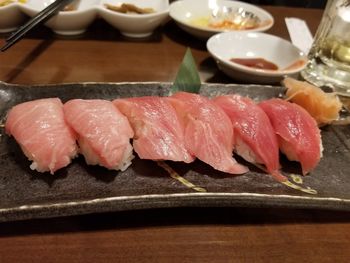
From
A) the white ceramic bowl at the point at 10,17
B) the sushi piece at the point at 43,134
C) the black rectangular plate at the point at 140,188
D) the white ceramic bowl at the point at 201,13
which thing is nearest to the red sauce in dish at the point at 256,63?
the white ceramic bowl at the point at 201,13

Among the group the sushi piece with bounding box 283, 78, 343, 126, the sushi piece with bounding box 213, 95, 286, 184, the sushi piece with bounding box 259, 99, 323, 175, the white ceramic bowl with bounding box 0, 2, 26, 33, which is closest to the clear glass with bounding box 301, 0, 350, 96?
the sushi piece with bounding box 283, 78, 343, 126

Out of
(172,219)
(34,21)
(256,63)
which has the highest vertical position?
(34,21)

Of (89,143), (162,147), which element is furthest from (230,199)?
(89,143)

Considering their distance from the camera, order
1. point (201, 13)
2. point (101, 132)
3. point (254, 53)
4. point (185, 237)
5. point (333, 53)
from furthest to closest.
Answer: point (201, 13), point (254, 53), point (333, 53), point (101, 132), point (185, 237)

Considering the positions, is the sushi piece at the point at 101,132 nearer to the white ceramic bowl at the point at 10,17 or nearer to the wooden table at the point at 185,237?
the wooden table at the point at 185,237

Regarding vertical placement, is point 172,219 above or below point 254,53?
below

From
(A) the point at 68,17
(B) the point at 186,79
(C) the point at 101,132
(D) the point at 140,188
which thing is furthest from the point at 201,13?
(D) the point at 140,188

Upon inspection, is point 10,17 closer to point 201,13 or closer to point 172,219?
point 201,13
